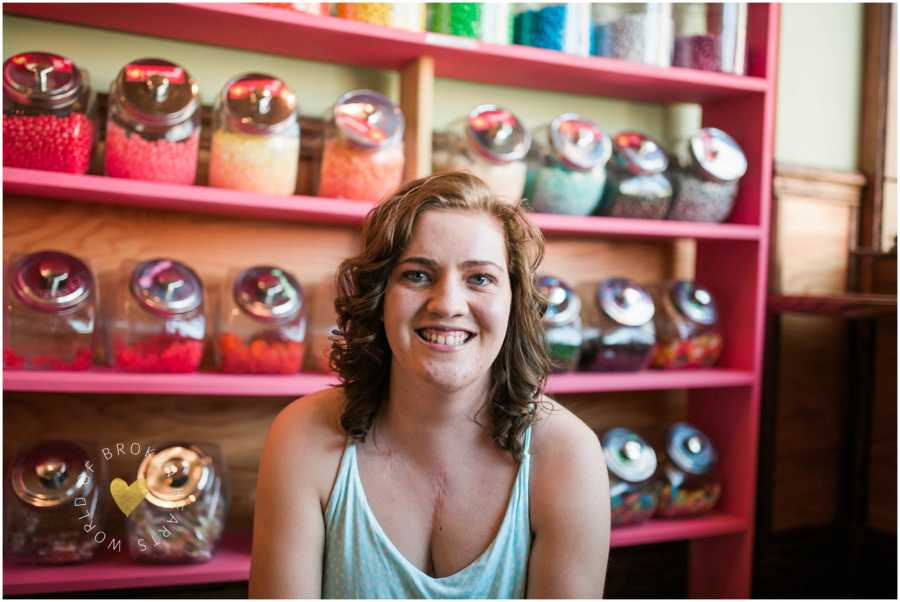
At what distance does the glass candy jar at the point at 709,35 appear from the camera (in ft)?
7.27

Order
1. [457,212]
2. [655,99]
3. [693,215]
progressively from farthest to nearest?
[655,99]
[693,215]
[457,212]

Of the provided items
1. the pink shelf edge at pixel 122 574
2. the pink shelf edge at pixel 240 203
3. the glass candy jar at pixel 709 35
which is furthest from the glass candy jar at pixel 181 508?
the glass candy jar at pixel 709 35

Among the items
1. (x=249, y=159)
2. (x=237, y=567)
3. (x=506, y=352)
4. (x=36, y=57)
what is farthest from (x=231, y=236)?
(x=506, y=352)

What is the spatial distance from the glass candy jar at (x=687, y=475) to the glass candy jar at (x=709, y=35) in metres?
0.94

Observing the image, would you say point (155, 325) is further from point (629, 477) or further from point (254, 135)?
point (629, 477)

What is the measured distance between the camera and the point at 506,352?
1240 mm

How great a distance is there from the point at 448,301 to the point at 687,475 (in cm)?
136

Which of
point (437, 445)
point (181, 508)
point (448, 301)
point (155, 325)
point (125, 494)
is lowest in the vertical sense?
point (181, 508)

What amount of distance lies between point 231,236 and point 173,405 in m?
Answer: 0.43

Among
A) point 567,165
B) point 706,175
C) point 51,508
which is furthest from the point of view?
point 706,175

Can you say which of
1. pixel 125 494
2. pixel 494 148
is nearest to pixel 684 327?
pixel 494 148

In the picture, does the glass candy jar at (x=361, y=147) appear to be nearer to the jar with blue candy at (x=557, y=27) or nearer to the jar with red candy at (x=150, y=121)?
the jar with red candy at (x=150, y=121)

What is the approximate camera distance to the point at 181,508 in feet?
5.91

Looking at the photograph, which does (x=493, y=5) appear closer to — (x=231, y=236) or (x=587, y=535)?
(x=231, y=236)
